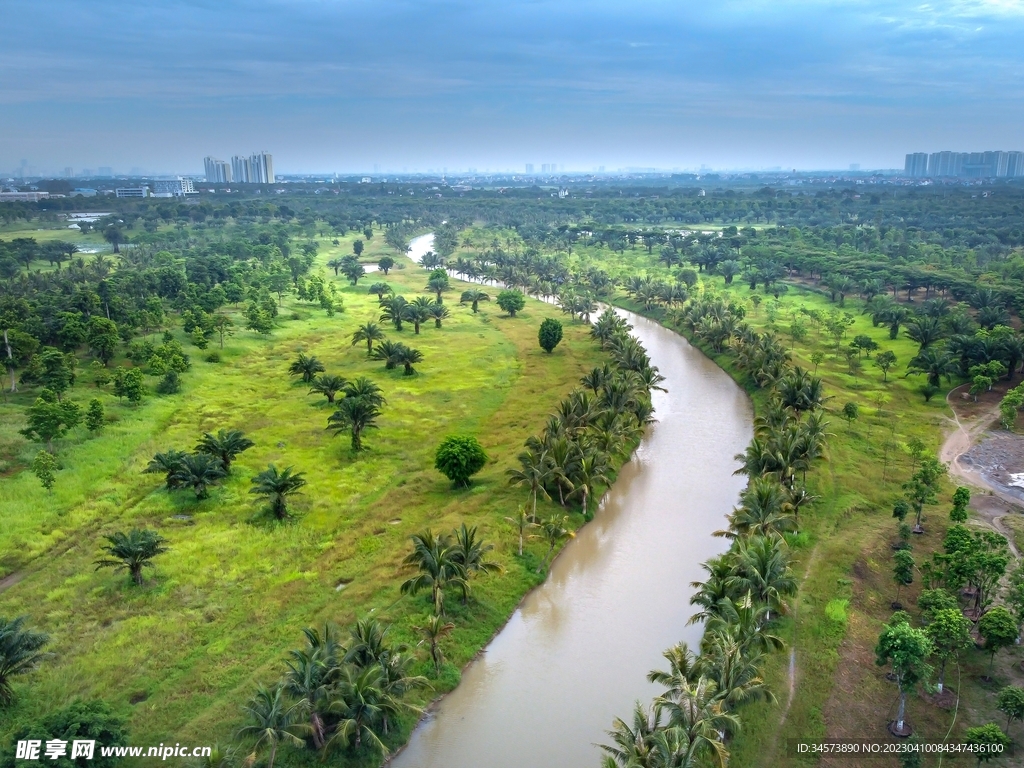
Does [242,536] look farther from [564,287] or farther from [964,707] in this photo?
[564,287]

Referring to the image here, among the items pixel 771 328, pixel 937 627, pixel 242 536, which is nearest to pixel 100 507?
pixel 242 536

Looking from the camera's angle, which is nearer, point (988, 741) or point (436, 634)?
point (988, 741)

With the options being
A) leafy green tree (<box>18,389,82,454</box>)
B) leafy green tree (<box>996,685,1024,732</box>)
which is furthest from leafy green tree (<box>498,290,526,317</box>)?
leafy green tree (<box>996,685,1024,732</box>)

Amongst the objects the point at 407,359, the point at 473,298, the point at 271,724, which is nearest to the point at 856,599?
the point at 271,724

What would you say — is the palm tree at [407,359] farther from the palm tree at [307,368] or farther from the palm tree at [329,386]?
the palm tree at [329,386]

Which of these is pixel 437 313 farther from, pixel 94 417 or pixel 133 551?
pixel 133 551
